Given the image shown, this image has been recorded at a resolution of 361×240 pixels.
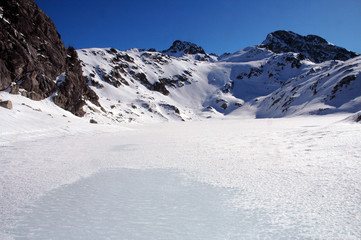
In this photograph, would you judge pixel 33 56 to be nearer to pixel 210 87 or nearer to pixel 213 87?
pixel 210 87

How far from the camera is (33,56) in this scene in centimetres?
3170

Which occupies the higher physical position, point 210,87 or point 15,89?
point 210,87

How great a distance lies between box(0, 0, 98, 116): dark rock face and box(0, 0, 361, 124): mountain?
0.14m

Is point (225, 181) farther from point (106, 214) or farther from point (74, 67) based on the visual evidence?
point (74, 67)

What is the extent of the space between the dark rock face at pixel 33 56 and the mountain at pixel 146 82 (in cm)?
14

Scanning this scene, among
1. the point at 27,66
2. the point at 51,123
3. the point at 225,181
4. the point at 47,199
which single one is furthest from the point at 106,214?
the point at 27,66

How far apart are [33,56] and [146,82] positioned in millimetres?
79064

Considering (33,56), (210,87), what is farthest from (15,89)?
(210,87)

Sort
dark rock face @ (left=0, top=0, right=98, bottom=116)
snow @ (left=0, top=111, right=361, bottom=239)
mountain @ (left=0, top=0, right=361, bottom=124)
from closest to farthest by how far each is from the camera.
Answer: snow @ (left=0, top=111, right=361, bottom=239) → dark rock face @ (left=0, top=0, right=98, bottom=116) → mountain @ (left=0, top=0, right=361, bottom=124)

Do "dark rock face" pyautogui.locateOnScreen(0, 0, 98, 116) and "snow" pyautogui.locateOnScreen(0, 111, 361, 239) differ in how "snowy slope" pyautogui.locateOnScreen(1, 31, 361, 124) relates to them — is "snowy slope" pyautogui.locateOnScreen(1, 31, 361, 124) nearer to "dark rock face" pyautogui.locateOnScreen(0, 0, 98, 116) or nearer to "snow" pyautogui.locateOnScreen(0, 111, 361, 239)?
"dark rock face" pyautogui.locateOnScreen(0, 0, 98, 116)

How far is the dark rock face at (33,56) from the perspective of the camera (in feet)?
88.5

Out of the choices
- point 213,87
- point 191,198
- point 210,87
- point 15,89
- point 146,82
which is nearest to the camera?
point 191,198

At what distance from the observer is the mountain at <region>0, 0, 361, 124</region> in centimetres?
3002


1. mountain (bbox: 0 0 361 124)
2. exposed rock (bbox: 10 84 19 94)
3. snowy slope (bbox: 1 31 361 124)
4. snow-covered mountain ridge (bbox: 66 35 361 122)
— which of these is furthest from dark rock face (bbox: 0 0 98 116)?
snow-covered mountain ridge (bbox: 66 35 361 122)
